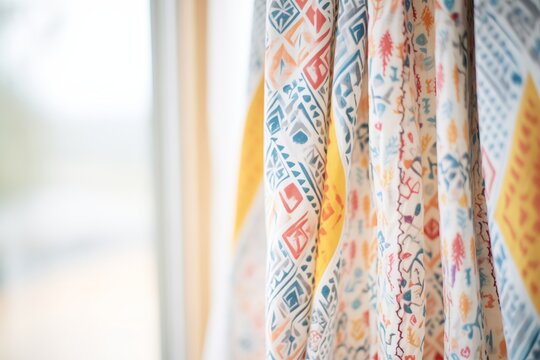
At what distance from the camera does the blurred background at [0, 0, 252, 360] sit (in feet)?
1.95

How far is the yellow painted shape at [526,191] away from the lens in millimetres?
407

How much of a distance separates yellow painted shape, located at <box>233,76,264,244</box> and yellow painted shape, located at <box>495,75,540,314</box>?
0.39 m

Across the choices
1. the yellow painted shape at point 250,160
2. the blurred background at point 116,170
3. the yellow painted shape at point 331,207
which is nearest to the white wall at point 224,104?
the blurred background at point 116,170

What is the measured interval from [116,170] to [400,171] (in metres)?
0.59

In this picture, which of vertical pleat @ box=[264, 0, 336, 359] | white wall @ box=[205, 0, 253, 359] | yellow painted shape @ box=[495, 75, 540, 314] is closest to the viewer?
yellow painted shape @ box=[495, 75, 540, 314]

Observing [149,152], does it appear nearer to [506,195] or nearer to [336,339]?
[336,339]

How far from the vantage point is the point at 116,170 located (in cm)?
73

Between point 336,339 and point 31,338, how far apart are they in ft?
1.87

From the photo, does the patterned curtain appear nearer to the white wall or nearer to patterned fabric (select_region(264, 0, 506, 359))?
patterned fabric (select_region(264, 0, 506, 359))

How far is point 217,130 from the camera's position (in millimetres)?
792

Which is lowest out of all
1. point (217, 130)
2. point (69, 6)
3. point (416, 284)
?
point (416, 284)

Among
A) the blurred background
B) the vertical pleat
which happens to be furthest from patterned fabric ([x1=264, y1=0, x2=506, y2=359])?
the blurred background

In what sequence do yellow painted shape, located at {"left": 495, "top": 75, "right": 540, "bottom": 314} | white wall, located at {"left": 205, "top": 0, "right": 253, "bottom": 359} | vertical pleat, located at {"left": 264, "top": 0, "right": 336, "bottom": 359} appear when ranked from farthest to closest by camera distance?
white wall, located at {"left": 205, "top": 0, "right": 253, "bottom": 359}
vertical pleat, located at {"left": 264, "top": 0, "right": 336, "bottom": 359}
yellow painted shape, located at {"left": 495, "top": 75, "right": 540, "bottom": 314}

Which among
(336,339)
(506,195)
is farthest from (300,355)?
(506,195)
